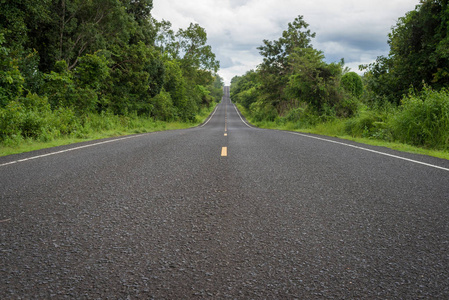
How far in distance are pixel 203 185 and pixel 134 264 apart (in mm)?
2398

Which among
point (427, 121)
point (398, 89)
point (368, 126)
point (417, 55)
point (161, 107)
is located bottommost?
point (368, 126)

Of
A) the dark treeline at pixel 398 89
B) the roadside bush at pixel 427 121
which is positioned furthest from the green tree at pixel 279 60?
the roadside bush at pixel 427 121

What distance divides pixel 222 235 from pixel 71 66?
61.2 ft

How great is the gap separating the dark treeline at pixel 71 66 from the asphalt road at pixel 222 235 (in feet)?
24.0

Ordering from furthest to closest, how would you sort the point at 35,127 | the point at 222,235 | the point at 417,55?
1. the point at 417,55
2. the point at 35,127
3. the point at 222,235

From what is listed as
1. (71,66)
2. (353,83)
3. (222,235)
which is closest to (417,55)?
(353,83)

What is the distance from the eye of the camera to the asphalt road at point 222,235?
2002mm

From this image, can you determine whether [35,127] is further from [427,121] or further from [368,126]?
[368,126]

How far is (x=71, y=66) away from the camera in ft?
59.3

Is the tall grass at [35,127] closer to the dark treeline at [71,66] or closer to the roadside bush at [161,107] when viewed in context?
the dark treeline at [71,66]

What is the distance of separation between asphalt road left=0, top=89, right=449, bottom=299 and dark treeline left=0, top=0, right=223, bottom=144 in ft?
24.0

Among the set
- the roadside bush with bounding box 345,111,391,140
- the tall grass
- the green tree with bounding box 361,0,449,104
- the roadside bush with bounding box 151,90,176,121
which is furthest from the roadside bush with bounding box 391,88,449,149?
the roadside bush with bounding box 151,90,176,121

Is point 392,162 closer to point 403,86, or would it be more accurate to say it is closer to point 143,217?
point 143,217

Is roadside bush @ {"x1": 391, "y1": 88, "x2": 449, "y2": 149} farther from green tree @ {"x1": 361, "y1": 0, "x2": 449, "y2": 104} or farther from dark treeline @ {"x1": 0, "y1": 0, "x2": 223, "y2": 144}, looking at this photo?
dark treeline @ {"x1": 0, "y1": 0, "x2": 223, "y2": 144}
